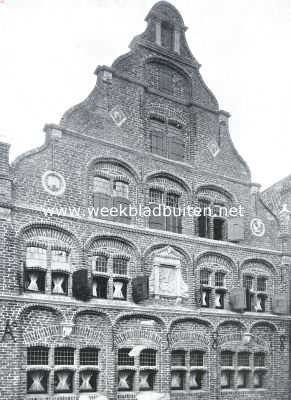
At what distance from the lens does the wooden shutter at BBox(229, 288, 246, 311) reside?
19.4 metres

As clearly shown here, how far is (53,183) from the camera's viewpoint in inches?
651

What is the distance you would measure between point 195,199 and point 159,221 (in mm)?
1801

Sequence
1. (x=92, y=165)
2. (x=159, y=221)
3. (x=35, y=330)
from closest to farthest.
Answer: (x=35, y=330) < (x=92, y=165) < (x=159, y=221)

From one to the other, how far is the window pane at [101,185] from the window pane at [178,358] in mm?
5715

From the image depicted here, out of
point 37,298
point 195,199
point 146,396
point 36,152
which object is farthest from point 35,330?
point 195,199

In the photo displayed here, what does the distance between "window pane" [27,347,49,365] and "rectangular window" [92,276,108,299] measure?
226 cm

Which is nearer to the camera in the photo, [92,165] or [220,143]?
[92,165]

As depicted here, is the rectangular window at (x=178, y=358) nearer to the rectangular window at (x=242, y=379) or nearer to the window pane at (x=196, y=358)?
the window pane at (x=196, y=358)

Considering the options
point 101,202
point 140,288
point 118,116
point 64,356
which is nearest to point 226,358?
point 140,288

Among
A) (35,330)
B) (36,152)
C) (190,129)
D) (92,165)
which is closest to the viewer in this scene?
(35,330)

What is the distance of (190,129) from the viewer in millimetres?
20547

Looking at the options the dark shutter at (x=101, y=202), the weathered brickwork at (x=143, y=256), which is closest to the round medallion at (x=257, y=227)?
the weathered brickwork at (x=143, y=256)

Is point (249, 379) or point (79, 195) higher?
point (79, 195)

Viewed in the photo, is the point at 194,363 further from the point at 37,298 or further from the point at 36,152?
the point at 36,152
